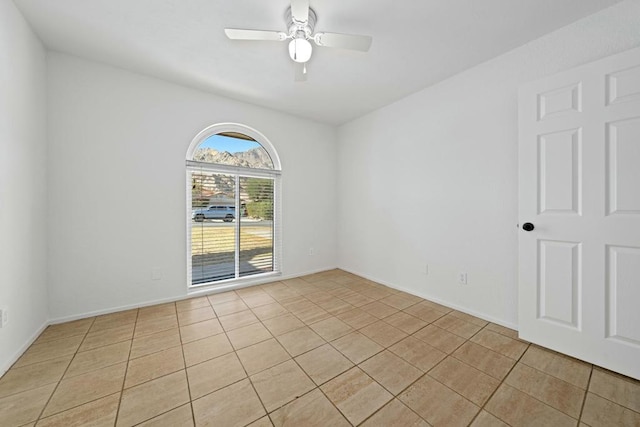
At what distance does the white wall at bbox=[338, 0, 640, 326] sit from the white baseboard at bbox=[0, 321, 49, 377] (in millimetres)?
3596

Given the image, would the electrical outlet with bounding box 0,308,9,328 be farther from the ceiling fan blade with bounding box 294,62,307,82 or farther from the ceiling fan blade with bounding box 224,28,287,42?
the ceiling fan blade with bounding box 294,62,307,82

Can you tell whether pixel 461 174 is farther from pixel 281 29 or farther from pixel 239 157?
pixel 239 157

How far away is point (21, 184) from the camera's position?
6.01 ft

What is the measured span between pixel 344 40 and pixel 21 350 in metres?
3.41

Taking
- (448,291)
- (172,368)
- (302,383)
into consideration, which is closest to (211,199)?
(172,368)

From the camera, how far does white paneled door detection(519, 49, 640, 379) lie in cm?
156

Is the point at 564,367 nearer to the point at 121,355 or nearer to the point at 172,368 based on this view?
the point at 172,368

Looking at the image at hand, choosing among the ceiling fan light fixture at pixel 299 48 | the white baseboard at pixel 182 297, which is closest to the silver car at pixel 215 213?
the white baseboard at pixel 182 297

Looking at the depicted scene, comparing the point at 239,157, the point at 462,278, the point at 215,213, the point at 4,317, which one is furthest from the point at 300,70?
the point at 4,317

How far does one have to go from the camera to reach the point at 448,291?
2.66 metres

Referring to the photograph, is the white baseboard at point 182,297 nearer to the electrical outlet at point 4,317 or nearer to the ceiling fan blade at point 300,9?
the electrical outlet at point 4,317

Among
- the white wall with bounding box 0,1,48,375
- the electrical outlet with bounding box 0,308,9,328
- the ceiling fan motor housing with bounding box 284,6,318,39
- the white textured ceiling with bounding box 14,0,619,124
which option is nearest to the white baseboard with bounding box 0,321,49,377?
the white wall with bounding box 0,1,48,375

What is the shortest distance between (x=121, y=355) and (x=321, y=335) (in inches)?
62.5

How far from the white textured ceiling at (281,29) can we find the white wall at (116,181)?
0.26 metres
